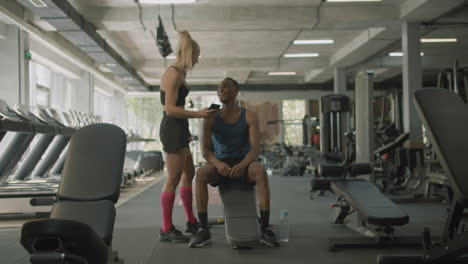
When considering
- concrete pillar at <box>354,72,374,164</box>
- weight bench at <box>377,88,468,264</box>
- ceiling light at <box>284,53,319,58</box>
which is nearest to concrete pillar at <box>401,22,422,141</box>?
concrete pillar at <box>354,72,374,164</box>

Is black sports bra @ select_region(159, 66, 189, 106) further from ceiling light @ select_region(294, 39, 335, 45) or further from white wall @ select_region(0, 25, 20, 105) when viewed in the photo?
ceiling light @ select_region(294, 39, 335, 45)

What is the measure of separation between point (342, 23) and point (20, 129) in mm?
6077

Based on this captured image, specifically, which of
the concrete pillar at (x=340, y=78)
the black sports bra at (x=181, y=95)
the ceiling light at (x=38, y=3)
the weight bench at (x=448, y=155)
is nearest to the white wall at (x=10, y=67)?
the ceiling light at (x=38, y=3)

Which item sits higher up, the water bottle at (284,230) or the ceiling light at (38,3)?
the ceiling light at (38,3)

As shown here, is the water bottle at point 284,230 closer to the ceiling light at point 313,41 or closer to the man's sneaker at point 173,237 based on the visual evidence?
the man's sneaker at point 173,237

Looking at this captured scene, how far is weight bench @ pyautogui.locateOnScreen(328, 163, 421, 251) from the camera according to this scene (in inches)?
128

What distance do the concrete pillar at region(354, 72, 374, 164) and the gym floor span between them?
67 cm

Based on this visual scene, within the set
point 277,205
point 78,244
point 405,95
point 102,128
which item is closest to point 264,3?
point 405,95

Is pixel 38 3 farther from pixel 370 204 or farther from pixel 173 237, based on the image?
pixel 370 204

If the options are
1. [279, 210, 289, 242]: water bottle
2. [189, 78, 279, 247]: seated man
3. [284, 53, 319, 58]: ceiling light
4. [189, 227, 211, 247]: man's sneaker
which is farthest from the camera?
[284, 53, 319, 58]: ceiling light

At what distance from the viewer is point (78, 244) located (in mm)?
1677

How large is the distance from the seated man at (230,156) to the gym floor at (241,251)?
212 mm

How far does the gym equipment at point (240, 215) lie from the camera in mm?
3350

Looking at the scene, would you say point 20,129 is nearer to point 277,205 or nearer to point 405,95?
point 277,205
